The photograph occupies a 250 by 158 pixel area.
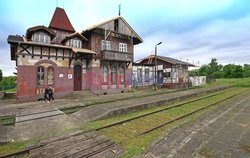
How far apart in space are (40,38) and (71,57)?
351cm

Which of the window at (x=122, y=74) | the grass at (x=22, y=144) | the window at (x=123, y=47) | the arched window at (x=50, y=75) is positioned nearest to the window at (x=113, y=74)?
the window at (x=122, y=74)

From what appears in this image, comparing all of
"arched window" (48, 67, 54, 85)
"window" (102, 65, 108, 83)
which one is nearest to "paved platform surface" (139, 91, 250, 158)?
"window" (102, 65, 108, 83)

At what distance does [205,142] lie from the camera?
461 cm

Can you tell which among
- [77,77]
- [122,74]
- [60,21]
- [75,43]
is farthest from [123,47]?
[60,21]

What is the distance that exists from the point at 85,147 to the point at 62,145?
2.51 ft

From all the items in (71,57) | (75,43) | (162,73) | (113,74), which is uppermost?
(75,43)

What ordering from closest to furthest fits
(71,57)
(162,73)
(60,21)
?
(71,57), (60,21), (162,73)

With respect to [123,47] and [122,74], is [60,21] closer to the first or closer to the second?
[123,47]

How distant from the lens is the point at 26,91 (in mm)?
11984

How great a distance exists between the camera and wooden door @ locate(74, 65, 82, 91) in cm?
1512

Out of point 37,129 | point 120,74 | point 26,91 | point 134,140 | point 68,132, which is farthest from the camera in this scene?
point 120,74

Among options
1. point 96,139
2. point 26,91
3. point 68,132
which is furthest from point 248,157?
point 26,91

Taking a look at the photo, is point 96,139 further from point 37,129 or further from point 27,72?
point 27,72

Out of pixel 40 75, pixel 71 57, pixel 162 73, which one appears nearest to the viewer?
pixel 40 75
